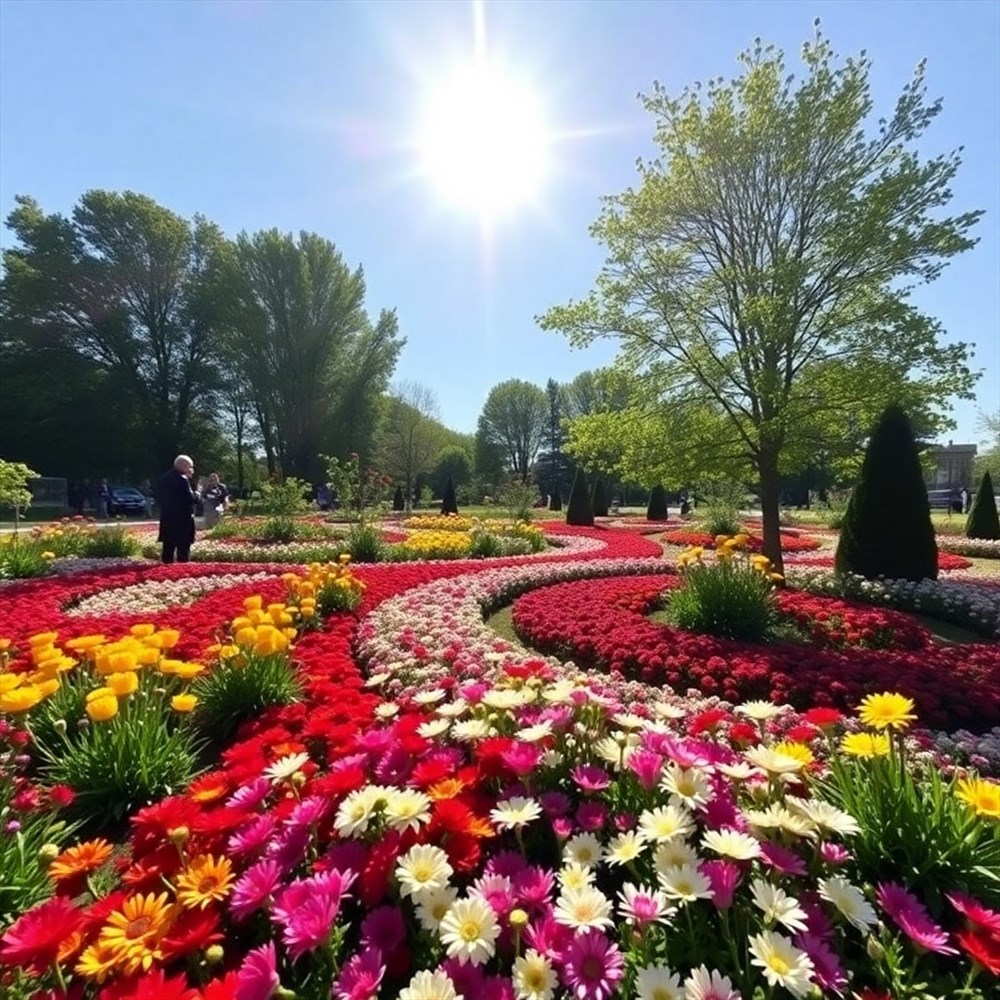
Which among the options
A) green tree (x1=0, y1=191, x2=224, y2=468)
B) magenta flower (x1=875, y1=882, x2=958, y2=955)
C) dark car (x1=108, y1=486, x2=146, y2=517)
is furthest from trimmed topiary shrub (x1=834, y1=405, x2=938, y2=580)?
green tree (x1=0, y1=191, x2=224, y2=468)

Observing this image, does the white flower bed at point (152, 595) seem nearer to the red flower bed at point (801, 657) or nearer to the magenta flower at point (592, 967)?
the red flower bed at point (801, 657)

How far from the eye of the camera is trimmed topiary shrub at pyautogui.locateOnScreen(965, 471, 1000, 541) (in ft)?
62.3

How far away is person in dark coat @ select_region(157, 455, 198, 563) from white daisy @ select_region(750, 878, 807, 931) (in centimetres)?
956

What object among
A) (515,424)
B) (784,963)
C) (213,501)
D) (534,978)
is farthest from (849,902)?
(515,424)

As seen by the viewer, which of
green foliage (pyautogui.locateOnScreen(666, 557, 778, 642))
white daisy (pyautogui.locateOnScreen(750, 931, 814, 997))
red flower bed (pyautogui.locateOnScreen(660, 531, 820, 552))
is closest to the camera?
white daisy (pyautogui.locateOnScreen(750, 931, 814, 997))

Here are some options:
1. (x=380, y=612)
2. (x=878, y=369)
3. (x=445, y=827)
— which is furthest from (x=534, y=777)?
(x=878, y=369)

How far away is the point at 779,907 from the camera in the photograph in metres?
1.33

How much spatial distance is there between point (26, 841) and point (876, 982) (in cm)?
268

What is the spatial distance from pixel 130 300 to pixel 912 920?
40984 mm

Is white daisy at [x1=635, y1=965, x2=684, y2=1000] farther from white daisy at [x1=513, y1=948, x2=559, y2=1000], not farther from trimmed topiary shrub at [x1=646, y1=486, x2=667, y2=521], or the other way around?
trimmed topiary shrub at [x1=646, y1=486, x2=667, y2=521]

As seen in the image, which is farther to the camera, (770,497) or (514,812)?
(770,497)

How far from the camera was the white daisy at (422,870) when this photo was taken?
1.41 meters

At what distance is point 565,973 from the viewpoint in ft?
4.17

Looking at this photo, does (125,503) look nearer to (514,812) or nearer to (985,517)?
(514,812)
